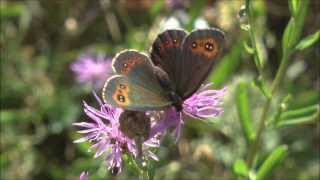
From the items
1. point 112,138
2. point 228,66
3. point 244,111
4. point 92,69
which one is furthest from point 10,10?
point 112,138

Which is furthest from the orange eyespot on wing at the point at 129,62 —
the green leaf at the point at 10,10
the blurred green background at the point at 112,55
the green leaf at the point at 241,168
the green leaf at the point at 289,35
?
the green leaf at the point at 10,10

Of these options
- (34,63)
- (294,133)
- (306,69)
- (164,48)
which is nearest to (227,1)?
(306,69)

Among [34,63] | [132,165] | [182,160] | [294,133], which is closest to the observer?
[132,165]

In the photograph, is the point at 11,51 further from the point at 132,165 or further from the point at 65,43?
the point at 132,165

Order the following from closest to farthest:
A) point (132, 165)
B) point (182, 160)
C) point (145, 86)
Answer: point (145, 86) < point (132, 165) < point (182, 160)

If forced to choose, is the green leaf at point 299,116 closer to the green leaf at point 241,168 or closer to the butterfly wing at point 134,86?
the green leaf at point 241,168

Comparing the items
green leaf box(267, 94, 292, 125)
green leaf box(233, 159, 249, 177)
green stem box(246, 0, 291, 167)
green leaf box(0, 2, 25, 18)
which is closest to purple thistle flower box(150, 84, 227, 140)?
green stem box(246, 0, 291, 167)

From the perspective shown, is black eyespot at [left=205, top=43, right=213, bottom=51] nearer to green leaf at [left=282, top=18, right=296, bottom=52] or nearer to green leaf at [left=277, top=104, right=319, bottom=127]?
green leaf at [left=282, top=18, right=296, bottom=52]
